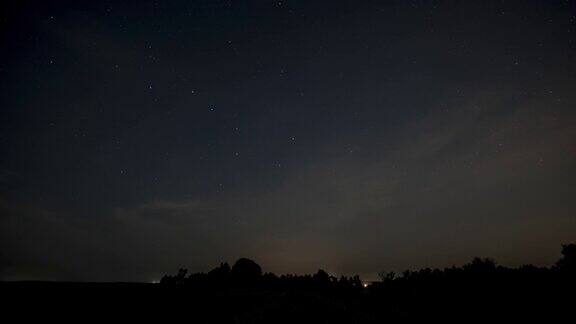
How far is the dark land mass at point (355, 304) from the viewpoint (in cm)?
991

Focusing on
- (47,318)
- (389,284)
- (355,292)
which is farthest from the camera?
(355,292)

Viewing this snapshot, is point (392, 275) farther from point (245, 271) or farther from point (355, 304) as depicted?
point (245, 271)

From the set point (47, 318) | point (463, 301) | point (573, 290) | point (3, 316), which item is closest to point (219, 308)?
point (47, 318)

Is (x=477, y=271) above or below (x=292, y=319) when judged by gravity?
above

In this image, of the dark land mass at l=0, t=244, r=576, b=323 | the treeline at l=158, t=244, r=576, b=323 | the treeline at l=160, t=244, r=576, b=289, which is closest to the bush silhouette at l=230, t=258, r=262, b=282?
the treeline at l=160, t=244, r=576, b=289

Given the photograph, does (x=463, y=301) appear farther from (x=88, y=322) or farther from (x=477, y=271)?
(x=88, y=322)

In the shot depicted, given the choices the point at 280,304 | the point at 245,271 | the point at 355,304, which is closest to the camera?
the point at 280,304

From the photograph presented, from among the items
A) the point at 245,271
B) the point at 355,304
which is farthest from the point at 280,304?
the point at 245,271

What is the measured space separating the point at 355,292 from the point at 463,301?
12.9 m

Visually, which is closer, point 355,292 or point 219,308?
point 219,308

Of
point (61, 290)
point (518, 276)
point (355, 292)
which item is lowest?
point (355, 292)

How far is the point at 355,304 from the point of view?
841 inches

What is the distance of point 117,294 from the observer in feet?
40.5

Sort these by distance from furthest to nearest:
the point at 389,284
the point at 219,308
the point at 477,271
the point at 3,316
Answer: the point at 389,284, the point at 477,271, the point at 219,308, the point at 3,316
